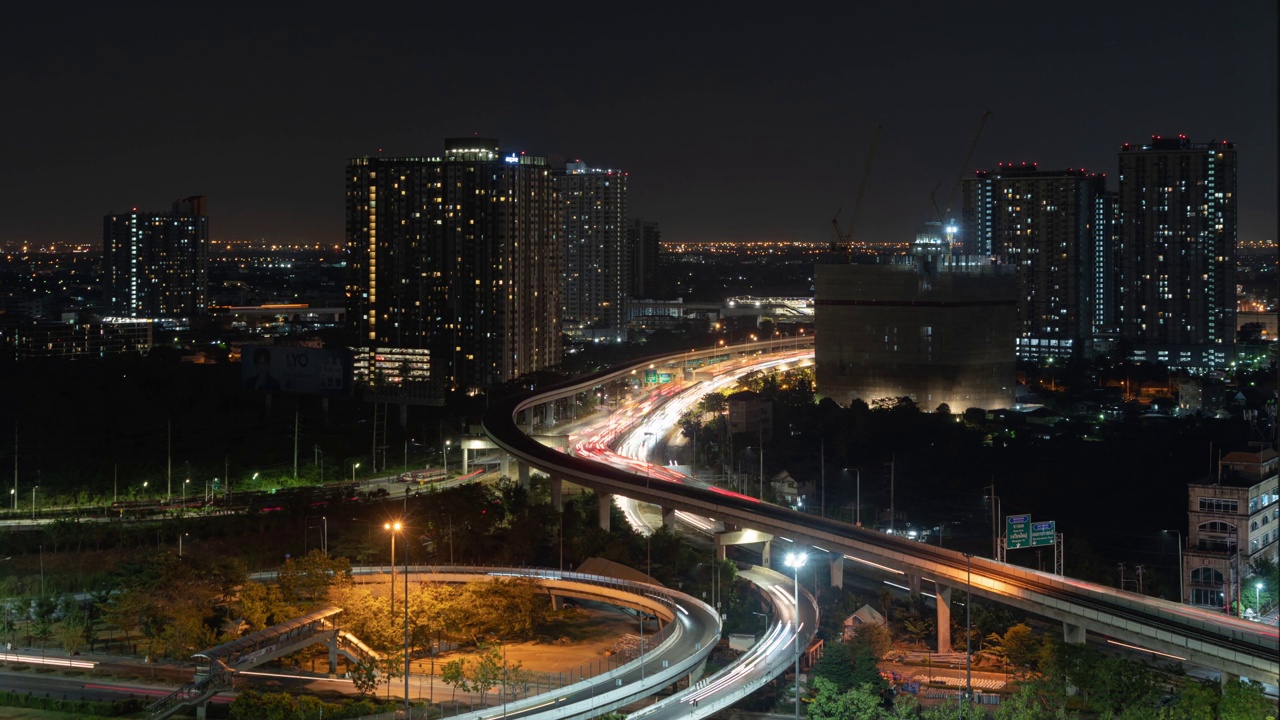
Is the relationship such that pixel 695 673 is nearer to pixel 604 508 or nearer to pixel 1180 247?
pixel 604 508

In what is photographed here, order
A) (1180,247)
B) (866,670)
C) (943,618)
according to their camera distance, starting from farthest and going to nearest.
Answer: (1180,247) < (943,618) < (866,670)

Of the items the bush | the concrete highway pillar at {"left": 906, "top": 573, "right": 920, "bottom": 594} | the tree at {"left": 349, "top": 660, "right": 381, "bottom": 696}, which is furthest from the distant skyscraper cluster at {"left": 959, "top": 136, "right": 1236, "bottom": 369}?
the bush

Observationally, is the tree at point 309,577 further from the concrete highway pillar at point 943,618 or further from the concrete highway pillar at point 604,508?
the concrete highway pillar at point 943,618

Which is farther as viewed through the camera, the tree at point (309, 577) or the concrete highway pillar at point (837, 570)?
the concrete highway pillar at point (837, 570)

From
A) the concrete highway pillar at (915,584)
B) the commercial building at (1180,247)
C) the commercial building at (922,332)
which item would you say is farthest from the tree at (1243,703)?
the commercial building at (1180,247)

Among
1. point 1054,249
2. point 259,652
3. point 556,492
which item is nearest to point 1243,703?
point 259,652

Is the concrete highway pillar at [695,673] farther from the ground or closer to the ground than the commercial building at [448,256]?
closer to the ground

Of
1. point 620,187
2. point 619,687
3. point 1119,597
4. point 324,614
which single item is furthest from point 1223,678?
point 620,187
